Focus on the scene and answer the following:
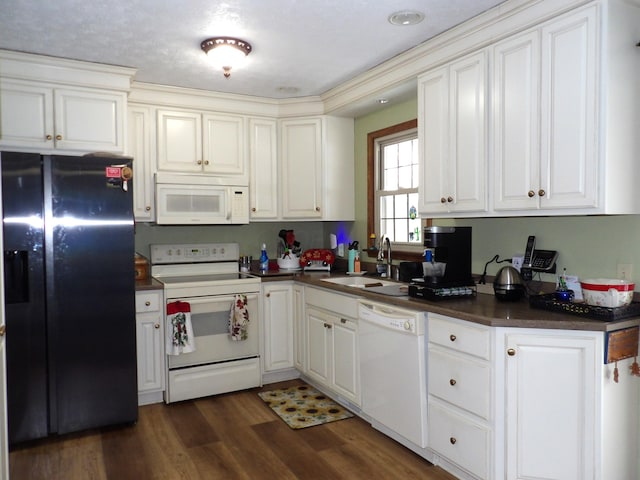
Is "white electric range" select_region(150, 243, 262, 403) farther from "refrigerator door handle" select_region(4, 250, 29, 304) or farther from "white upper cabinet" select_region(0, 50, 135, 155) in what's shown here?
"white upper cabinet" select_region(0, 50, 135, 155)

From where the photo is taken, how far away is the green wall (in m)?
2.33

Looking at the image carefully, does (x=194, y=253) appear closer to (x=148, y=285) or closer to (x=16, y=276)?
(x=148, y=285)

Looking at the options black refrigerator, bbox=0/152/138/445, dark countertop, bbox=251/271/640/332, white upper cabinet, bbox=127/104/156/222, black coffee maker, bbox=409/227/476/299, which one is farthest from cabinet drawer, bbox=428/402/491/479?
white upper cabinet, bbox=127/104/156/222

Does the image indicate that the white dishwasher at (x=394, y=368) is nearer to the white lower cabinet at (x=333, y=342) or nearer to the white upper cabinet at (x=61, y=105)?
the white lower cabinet at (x=333, y=342)

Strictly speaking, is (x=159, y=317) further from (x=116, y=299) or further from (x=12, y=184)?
(x=12, y=184)

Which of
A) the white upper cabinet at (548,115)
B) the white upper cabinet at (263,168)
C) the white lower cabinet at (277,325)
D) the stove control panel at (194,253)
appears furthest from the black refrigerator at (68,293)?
the white upper cabinet at (548,115)

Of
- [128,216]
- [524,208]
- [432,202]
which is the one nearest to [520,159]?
[524,208]

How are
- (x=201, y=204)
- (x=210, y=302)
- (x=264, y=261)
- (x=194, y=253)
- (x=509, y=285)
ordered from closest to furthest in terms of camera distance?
(x=509, y=285), (x=210, y=302), (x=201, y=204), (x=194, y=253), (x=264, y=261)

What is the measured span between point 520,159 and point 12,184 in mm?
2834

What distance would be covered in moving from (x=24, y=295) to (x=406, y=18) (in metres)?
2.70

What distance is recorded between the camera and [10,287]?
9.32ft

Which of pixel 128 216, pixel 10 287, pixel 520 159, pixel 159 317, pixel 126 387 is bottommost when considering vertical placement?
pixel 126 387

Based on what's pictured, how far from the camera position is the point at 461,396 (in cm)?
237

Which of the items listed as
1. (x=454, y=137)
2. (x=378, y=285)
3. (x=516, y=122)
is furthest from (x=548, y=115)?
(x=378, y=285)
